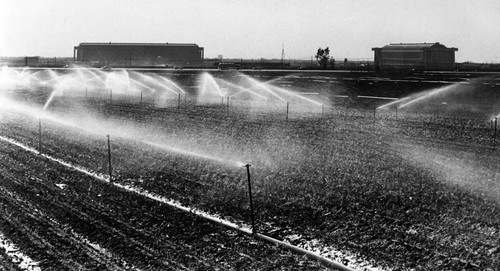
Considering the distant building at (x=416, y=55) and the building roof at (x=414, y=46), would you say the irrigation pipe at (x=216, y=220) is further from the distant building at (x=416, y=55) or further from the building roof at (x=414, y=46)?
the building roof at (x=414, y=46)

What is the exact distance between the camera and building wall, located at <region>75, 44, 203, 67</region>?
115m

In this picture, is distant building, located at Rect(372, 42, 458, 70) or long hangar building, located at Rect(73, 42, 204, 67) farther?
long hangar building, located at Rect(73, 42, 204, 67)

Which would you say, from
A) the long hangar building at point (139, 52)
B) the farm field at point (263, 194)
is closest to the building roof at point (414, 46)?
the long hangar building at point (139, 52)

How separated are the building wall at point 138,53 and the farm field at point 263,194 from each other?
8711 centimetres

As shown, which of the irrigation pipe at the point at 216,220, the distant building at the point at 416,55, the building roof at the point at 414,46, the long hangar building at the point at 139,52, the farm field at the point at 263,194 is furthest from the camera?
the long hangar building at the point at 139,52

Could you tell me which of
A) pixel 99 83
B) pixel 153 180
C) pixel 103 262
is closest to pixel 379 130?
pixel 153 180

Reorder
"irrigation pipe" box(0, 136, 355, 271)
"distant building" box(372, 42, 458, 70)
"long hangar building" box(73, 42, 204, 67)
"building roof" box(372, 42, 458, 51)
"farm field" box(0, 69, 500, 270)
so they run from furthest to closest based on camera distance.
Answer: "long hangar building" box(73, 42, 204, 67), "building roof" box(372, 42, 458, 51), "distant building" box(372, 42, 458, 70), "farm field" box(0, 69, 500, 270), "irrigation pipe" box(0, 136, 355, 271)

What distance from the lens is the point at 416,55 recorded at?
89812 mm

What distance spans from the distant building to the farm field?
62155mm

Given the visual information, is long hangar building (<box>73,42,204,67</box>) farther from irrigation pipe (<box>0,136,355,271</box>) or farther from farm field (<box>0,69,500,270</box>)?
irrigation pipe (<box>0,136,355,271</box>)

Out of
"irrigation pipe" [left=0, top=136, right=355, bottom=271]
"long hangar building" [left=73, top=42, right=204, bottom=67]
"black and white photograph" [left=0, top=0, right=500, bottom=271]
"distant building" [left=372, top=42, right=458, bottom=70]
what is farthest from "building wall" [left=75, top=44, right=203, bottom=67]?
"irrigation pipe" [left=0, top=136, right=355, bottom=271]

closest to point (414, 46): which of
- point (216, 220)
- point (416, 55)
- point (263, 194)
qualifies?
point (416, 55)

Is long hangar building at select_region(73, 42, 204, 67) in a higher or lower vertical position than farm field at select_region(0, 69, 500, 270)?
higher

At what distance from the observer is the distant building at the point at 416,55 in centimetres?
8831
